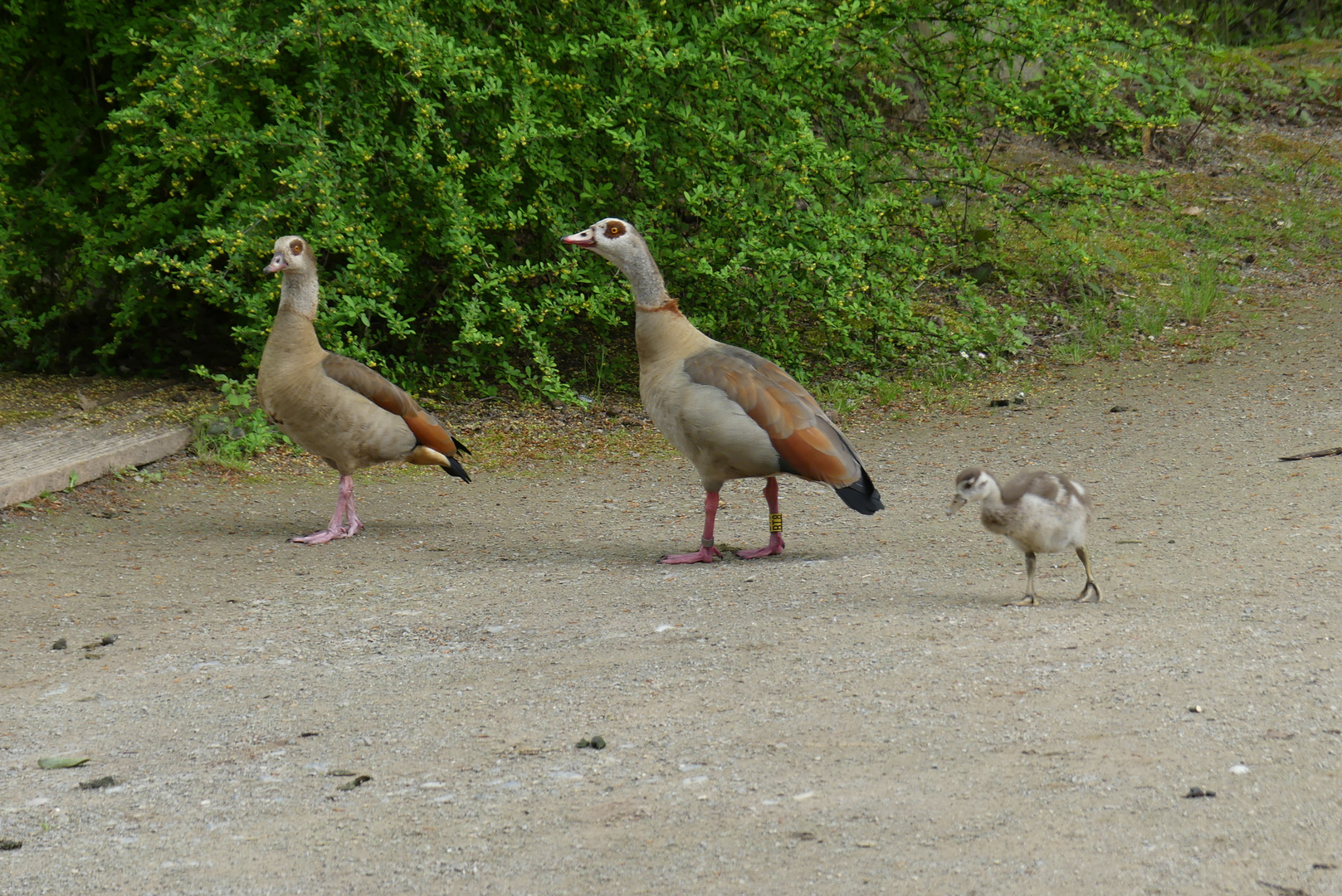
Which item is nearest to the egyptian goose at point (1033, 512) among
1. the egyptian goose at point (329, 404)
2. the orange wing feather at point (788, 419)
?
the orange wing feather at point (788, 419)

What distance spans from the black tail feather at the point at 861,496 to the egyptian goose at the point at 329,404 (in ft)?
7.70

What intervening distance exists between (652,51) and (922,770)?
571 centimetres

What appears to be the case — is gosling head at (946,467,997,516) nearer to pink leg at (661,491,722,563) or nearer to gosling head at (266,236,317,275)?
pink leg at (661,491,722,563)

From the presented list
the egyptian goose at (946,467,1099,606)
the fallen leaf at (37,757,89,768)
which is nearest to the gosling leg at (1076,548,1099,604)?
the egyptian goose at (946,467,1099,606)

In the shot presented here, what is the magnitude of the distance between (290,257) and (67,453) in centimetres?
195

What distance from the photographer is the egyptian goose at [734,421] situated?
5980 millimetres

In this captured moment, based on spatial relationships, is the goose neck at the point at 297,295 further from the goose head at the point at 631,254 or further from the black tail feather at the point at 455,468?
the goose head at the point at 631,254

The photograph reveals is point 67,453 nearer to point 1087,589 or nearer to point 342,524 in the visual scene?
point 342,524

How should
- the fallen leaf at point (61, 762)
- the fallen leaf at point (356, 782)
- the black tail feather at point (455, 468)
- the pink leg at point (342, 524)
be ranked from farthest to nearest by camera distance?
the black tail feather at point (455, 468)
the pink leg at point (342, 524)
the fallen leaf at point (61, 762)
the fallen leaf at point (356, 782)

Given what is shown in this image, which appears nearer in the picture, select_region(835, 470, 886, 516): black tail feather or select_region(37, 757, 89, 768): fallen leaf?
select_region(37, 757, 89, 768): fallen leaf

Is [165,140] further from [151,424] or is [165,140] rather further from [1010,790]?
[1010,790]

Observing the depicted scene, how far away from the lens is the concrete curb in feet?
24.5

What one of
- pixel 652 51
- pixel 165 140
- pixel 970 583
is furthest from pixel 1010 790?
pixel 165 140

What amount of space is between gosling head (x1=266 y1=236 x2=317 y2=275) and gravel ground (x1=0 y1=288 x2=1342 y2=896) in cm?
133
